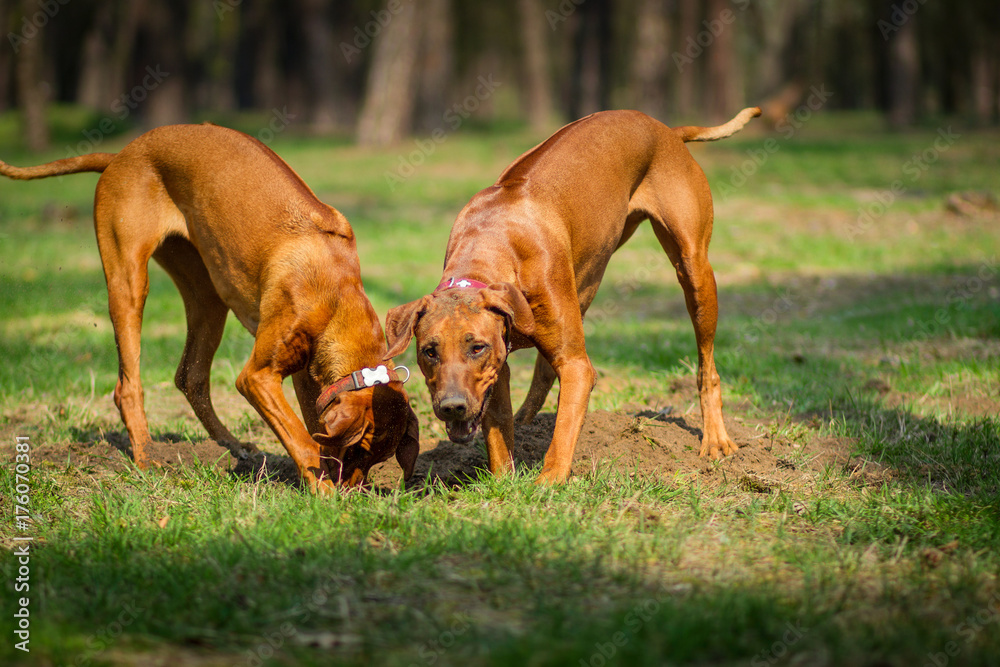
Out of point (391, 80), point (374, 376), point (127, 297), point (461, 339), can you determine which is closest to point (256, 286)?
point (127, 297)

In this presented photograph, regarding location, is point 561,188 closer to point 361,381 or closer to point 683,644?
point 361,381

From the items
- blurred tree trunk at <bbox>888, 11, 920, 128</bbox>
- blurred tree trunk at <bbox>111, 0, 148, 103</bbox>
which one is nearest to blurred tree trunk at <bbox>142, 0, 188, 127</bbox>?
blurred tree trunk at <bbox>111, 0, 148, 103</bbox>

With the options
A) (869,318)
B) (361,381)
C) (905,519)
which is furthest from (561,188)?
(869,318)

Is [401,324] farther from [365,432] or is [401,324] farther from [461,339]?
[365,432]

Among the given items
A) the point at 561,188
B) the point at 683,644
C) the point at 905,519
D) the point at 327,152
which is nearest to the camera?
the point at 683,644

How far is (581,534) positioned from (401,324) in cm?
116

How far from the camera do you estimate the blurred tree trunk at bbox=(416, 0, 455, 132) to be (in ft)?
70.7

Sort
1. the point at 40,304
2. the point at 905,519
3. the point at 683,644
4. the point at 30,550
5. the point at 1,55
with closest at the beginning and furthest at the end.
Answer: the point at 683,644 < the point at 30,550 < the point at 905,519 < the point at 40,304 < the point at 1,55

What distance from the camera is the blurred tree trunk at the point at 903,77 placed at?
2328cm

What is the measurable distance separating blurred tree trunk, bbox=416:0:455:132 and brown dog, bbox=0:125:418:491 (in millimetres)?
16157

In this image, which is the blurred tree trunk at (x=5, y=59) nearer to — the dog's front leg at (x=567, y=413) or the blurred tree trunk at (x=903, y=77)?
the blurred tree trunk at (x=903, y=77)

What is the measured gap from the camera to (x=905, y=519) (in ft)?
11.9

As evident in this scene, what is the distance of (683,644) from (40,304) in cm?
766

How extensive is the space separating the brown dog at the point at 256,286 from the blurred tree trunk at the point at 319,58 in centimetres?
2634
